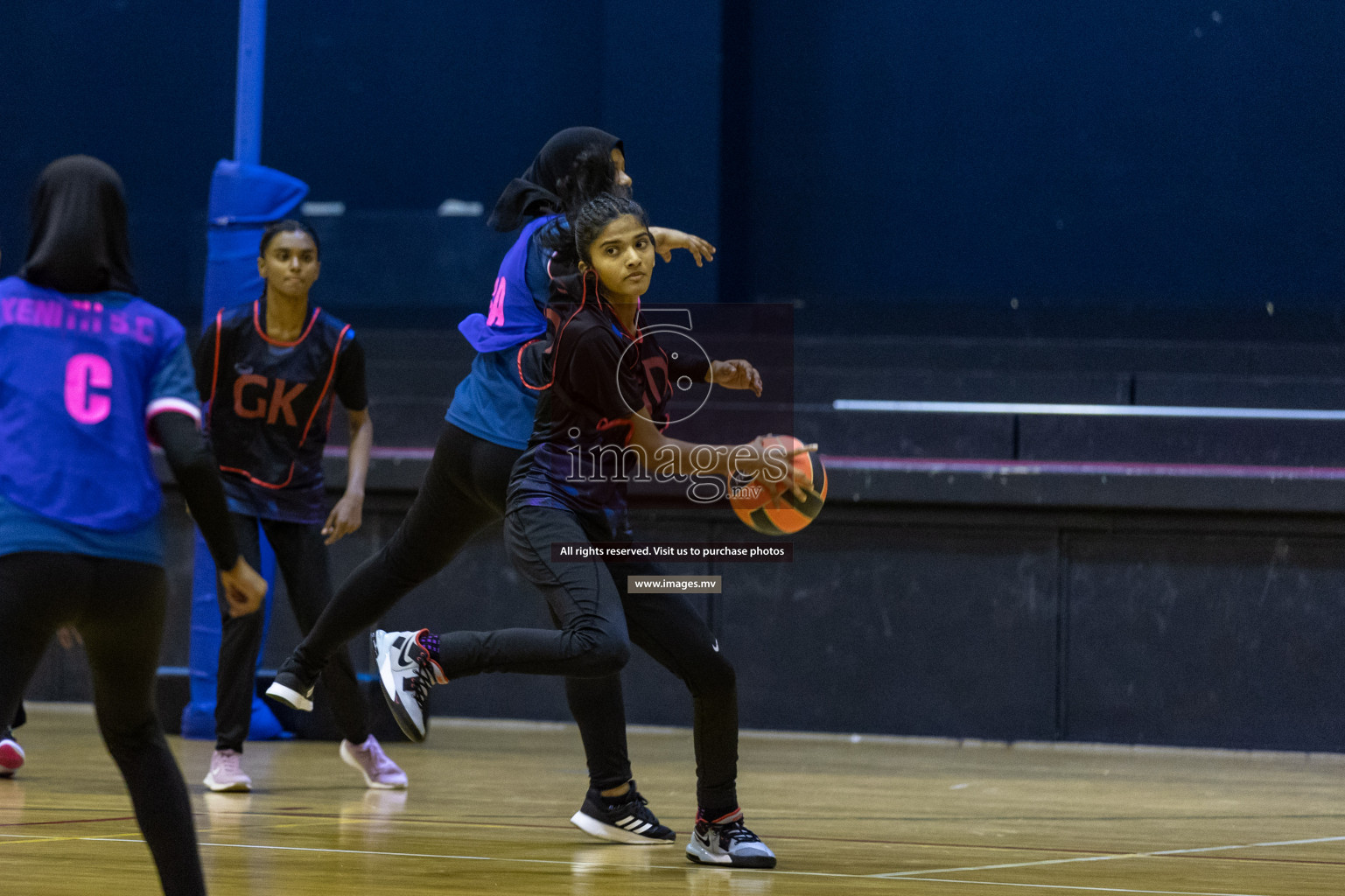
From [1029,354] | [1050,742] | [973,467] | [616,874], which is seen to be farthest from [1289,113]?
[616,874]

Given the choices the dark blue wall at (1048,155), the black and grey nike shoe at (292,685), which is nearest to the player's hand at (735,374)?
the black and grey nike shoe at (292,685)

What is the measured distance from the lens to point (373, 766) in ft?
17.5

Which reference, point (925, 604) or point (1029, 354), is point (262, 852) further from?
point (1029, 354)

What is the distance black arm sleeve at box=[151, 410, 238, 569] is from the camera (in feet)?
9.06

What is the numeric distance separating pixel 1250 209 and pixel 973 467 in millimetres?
2863

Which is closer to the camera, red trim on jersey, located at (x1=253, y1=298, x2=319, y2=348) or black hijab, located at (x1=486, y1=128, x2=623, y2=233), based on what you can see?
black hijab, located at (x1=486, y1=128, x2=623, y2=233)

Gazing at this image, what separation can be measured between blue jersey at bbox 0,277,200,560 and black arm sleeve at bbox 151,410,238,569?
0.03 metres

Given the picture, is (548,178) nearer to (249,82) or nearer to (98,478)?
(98,478)

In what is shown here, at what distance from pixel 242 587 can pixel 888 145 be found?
6.94 meters

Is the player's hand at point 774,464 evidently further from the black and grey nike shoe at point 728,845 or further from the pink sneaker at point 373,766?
the pink sneaker at point 373,766

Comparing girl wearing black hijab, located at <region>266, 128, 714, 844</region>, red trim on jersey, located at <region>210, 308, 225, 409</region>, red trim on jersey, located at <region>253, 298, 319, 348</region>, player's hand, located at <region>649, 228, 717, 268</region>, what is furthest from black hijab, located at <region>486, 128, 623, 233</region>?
red trim on jersey, located at <region>210, 308, 225, 409</region>

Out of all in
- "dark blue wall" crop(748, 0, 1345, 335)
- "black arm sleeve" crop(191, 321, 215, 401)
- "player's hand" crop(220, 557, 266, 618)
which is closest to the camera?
"player's hand" crop(220, 557, 266, 618)

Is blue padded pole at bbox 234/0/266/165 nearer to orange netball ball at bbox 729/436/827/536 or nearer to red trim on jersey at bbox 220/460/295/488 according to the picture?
red trim on jersey at bbox 220/460/295/488

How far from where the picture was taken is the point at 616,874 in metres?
3.73
